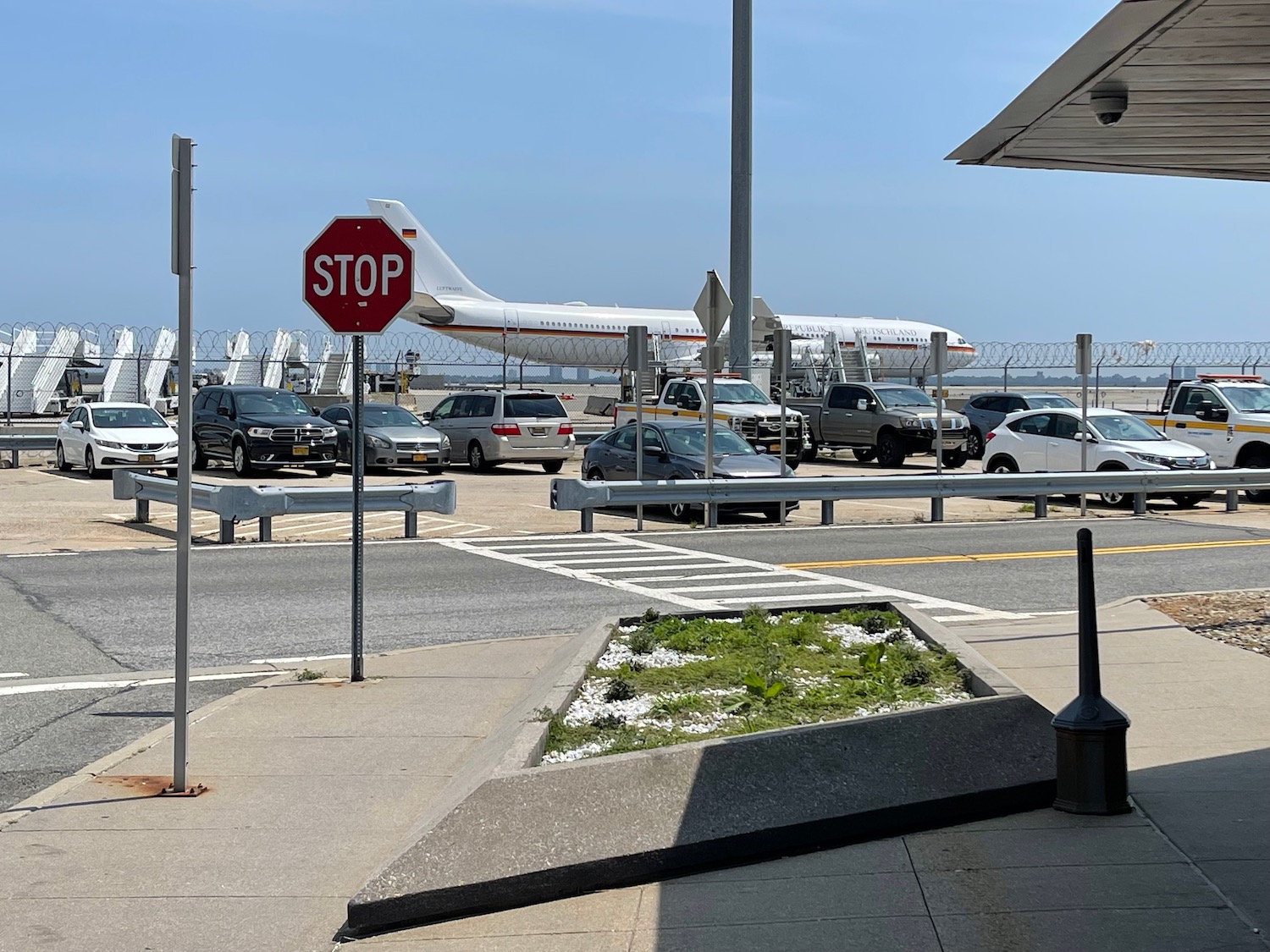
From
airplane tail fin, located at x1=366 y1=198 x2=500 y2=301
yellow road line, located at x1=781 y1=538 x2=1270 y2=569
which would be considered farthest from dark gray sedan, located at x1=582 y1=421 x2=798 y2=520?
airplane tail fin, located at x1=366 y1=198 x2=500 y2=301

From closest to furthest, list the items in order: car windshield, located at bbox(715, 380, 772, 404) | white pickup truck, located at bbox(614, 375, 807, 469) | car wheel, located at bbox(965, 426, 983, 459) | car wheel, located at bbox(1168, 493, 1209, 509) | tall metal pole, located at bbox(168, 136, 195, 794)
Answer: tall metal pole, located at bbox(168, 136, 195, 794)
car wheel, located at bbox(1168, 493, 1209, 509)
white pickup truck, located at bbox(614, 375, 807, 469)
car windshield, located at bbox(715, 380, 772, 404)
car wheel, located at bbox(965, 426, 983, 459)

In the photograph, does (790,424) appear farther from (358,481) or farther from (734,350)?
(358,481)

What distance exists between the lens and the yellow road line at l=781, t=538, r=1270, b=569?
16.9 m

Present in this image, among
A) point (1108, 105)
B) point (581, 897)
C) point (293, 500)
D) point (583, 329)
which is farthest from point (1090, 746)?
point (583, 329)

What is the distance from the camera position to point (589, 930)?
5.12m

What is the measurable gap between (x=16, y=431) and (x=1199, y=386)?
103 ft

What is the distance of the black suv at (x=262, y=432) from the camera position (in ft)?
95.6

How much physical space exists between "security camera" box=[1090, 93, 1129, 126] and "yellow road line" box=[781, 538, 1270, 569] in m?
10.2

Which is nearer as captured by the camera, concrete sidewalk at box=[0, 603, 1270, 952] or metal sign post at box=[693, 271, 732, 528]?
concrete sidewalk at box=[0, 603, 1270, 952]

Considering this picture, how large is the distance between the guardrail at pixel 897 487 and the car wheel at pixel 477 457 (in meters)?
10.5

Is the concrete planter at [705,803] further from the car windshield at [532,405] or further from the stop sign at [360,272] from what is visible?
the car windshield at [532,405]

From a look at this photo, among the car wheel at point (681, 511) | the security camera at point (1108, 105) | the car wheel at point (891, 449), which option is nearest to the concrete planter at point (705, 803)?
the security camera at point (1108, 105)

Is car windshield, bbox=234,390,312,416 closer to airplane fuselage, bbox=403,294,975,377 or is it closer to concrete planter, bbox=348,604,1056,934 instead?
concrete planter, bbox=348,604,1056,934

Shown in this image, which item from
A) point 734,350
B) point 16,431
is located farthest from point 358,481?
point 16,431
